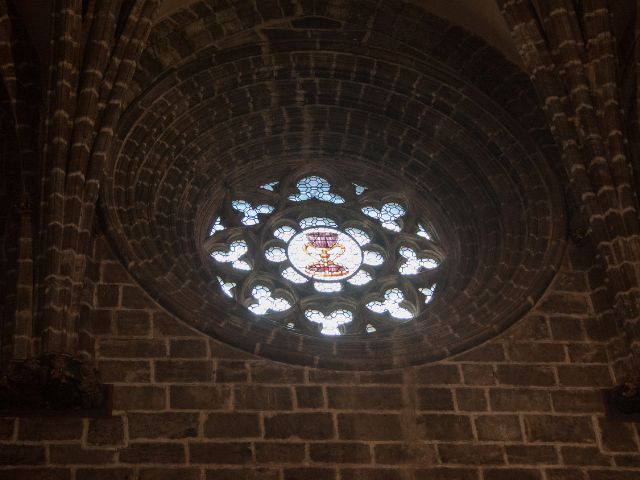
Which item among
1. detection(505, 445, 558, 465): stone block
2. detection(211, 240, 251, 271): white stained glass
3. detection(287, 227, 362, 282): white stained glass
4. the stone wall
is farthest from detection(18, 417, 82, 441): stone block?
detection(505, 445, 558, 465): stone block

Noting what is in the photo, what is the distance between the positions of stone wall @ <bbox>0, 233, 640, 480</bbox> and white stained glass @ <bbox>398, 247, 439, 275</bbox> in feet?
6.40

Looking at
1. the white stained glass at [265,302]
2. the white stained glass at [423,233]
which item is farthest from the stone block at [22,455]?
the white stained glass at [423,233]

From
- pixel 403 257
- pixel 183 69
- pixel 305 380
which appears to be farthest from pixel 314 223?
pixel 305 380

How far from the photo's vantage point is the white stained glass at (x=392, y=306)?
1501 cm

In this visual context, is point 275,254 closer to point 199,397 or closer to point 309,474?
point 199,397

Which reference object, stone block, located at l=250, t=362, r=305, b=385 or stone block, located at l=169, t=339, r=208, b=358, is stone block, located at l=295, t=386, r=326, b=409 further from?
stone block, located at l=169, t=339, r=208, b=358

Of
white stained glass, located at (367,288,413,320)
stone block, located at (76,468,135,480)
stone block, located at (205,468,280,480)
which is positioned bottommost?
stone block, located at (205,468,280,480)

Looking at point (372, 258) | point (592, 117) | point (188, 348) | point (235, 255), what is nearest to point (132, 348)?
point (188, 348)

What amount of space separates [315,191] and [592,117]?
12.0ft

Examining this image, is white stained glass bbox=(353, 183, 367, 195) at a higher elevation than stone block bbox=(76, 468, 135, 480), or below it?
higher

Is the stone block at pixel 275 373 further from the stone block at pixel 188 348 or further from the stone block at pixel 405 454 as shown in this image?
the stone block at pixel 405 454

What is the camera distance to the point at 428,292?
15359 millimetres

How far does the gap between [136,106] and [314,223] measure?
93.8 inches

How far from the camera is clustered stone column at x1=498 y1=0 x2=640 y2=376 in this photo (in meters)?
13.5
